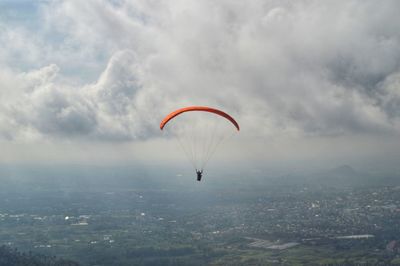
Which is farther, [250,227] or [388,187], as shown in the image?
[388,187]

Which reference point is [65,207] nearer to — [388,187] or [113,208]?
[113,208]

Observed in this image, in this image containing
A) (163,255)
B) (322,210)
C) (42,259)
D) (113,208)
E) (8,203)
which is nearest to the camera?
(42,259)

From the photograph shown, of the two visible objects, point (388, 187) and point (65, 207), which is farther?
point (388, 187)

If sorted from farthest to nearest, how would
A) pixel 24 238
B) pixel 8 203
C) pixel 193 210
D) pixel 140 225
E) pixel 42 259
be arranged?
pixel 8 203 → pixel 193 210 → pixel 140 225 → pixel 24 238 → pixel 42 259

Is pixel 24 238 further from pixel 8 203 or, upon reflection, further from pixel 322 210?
pixel 322 210

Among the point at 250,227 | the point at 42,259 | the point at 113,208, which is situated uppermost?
the point at 113,208

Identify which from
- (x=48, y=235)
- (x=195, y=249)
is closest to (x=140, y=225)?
(x=48, y=235)

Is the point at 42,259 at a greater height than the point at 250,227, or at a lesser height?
lesser

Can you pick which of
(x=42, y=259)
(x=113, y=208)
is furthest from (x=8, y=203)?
(x=42, y=259)

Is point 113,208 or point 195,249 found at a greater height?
point 113,208
